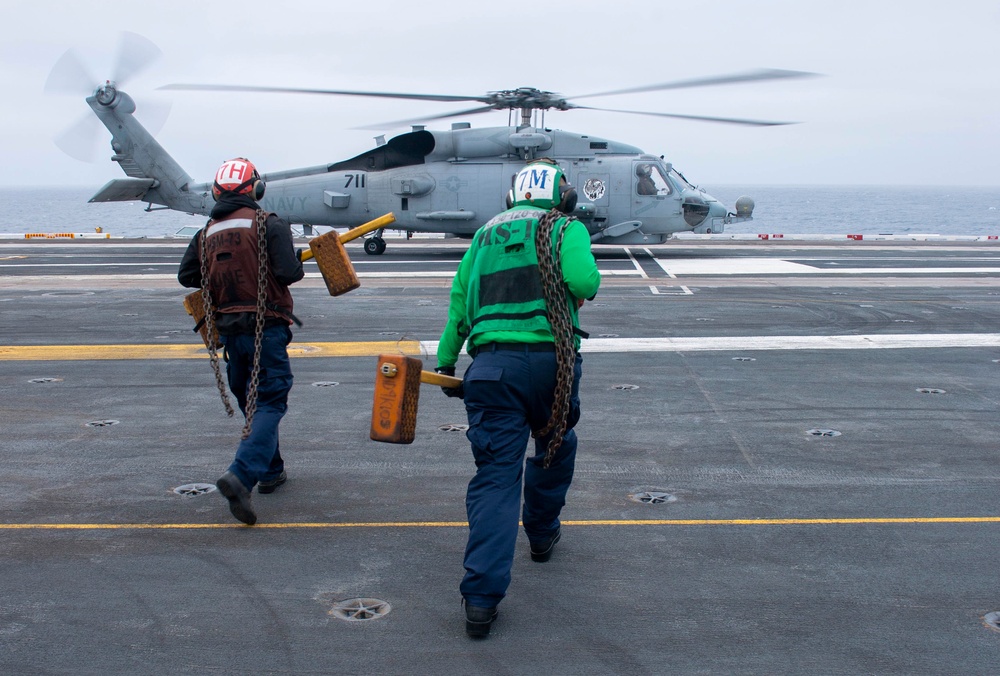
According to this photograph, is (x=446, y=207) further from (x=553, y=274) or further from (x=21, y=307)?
(x=553, y=274)

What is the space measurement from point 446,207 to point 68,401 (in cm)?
1697

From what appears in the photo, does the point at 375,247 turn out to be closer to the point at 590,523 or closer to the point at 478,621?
the point at 590,523

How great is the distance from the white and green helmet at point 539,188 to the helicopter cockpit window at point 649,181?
65.3ft

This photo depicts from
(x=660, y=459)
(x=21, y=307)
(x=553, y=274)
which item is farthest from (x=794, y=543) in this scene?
(x=21, y=307)

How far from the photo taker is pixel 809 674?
140 inches

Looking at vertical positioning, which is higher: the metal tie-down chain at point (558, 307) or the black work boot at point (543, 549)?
the metal tie-down chain at point (558, 307)

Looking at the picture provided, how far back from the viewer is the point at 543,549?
4.66m

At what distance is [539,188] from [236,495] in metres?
2.29

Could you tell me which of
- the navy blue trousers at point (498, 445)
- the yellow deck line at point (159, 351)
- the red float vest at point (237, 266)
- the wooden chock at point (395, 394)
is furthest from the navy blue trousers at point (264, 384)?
the yellow deck line at point (159, 351)

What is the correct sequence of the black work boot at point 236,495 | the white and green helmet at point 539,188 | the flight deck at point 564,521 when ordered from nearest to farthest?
the flight deck at point 564,521, the white and green helmet at point 539,188, the black work boot at point 236,495

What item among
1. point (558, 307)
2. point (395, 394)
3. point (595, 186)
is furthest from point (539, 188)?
point (595, 186)

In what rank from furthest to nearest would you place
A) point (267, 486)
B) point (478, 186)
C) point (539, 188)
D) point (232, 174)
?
point (478, 186) < point (267, 486) < point (232, 174) < point (539, 188)

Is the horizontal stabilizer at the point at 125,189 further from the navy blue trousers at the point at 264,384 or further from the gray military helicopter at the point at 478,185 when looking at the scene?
the navy blue trousers at the point at 264,384

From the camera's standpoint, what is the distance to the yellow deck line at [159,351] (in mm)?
10258
